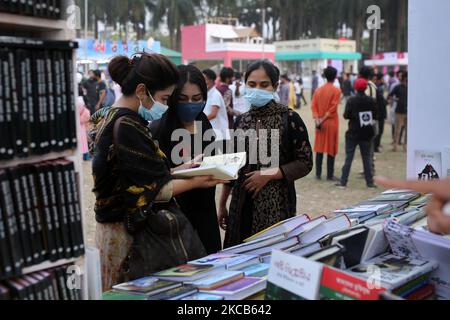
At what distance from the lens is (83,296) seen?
1554mm

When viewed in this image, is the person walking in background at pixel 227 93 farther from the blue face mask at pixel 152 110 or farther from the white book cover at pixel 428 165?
the blue face mask at pixel 152 110

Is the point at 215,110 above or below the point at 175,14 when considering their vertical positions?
below

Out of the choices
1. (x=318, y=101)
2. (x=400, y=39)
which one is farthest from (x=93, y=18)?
(x=318, y=101)

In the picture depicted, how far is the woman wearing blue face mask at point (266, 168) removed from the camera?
2768mm

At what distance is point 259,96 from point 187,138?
19.2 inches

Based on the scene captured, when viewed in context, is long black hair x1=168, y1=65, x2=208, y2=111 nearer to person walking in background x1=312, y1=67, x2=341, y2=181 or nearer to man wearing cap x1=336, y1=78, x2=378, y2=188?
man wearing cap x1=336, y1=78, x2=378, y2=188

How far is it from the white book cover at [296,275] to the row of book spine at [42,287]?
0.63 meters

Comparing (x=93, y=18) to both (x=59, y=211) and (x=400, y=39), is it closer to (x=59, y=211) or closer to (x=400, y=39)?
(x=400, y=39)

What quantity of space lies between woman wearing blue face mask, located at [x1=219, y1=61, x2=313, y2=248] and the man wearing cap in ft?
14.6

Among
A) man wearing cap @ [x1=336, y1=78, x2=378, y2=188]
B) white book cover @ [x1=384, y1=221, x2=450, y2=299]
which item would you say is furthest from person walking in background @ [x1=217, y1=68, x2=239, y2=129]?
white book cover @ [x1=384, y1=221, x2=450, y2=299]

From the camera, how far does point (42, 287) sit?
1.42 metres

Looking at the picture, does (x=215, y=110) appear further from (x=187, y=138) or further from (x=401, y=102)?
(x=401, y=102)
